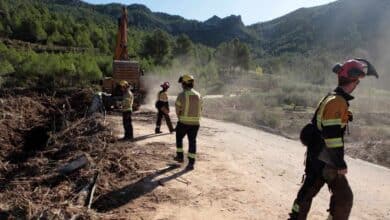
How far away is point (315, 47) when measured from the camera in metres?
179

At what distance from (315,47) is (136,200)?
180 metres

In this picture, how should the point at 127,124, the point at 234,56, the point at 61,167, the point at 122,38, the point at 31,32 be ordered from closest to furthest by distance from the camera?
the point at 61,167 → the point at 127,124 → the point at 122,38 → the point at 31,32 → the point at 234,56

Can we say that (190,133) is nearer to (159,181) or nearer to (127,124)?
(159,181)

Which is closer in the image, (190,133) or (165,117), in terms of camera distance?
(190,133)

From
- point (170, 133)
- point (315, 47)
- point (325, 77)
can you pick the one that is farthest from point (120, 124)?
point (315, 47)

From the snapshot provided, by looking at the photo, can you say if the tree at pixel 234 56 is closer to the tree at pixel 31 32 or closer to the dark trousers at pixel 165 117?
the tree at pixel 31 32

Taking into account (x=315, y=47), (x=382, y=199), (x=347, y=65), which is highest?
(x=315, y=47)

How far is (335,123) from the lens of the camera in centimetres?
504

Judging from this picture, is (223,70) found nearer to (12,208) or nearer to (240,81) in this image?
(240,81)

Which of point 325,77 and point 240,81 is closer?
point 240,81

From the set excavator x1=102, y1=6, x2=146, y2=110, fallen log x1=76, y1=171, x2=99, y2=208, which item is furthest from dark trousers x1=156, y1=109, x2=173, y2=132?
excavator x1=102, y1=6, x2=146, y2=110

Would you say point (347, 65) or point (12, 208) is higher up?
point (347, 65)

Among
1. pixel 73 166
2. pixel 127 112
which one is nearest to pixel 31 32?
pixel 127 112

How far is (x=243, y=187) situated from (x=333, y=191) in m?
3.18
